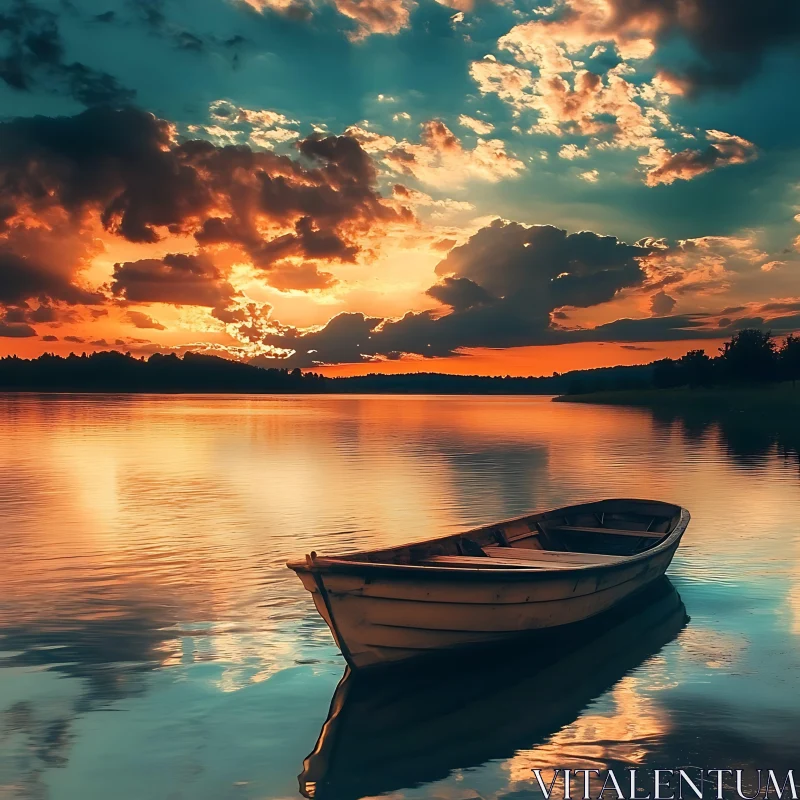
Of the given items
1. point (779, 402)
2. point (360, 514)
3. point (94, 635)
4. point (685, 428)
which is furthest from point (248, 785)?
point (779, 402)

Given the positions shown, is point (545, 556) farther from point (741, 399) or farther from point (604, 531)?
point (741, 399)

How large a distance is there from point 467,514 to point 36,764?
70.4 feet

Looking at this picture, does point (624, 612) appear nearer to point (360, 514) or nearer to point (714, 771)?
→ point (714, 771)

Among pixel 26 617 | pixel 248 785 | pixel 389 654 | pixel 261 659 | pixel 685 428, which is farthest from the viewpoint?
pixel 685 428

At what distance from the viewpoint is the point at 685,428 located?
91.2 m

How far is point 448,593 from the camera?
12477 millimetres

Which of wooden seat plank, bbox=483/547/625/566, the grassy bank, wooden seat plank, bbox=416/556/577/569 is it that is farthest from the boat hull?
the grassy bank

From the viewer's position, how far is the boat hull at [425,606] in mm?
12086

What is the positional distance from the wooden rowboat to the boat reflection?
0.45 metres

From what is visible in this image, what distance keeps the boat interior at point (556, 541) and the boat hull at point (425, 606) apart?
2.16 ft

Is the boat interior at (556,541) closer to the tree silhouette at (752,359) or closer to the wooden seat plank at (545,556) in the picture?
the wooden seat plank at (545,556)

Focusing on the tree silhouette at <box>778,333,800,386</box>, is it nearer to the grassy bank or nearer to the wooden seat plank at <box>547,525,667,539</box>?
the grassy bank

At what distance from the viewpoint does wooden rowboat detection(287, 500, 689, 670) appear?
1211 centimetres

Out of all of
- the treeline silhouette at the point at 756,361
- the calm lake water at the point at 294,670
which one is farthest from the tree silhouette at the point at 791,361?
the calm lake water at the point at 294,670
